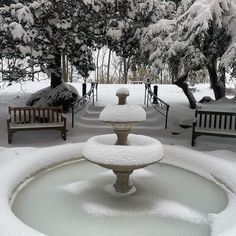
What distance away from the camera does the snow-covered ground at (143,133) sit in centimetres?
468

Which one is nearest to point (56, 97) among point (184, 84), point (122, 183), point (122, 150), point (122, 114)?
point (184, 84)

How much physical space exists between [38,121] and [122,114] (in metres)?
6.25

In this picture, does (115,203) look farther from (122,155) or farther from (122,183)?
(122,155)

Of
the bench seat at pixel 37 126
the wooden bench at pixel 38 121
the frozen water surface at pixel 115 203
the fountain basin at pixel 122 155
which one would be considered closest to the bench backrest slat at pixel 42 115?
the wooden bench at pixel 38 121

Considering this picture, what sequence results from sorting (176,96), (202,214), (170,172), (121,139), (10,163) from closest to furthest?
(202,214) < (121,139) < (10,163) < (170,172) < (176,96)

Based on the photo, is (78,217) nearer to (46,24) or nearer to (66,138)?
(66,138)

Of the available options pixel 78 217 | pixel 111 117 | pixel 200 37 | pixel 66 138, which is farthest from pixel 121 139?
pixel 66 138

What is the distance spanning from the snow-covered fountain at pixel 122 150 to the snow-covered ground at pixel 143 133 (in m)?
1.35

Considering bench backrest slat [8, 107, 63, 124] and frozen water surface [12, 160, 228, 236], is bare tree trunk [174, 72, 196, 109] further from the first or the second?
frozen water surface [12, 160, 228, 236]

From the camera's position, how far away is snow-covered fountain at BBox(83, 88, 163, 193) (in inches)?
180

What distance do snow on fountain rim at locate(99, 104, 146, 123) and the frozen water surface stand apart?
137cm

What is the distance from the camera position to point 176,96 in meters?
18.5

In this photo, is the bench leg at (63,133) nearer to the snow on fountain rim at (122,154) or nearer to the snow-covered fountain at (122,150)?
the snow-covered fountain at (122,150)

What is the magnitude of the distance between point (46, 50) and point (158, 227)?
24.1ft
